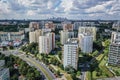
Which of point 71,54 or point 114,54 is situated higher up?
point 71,54

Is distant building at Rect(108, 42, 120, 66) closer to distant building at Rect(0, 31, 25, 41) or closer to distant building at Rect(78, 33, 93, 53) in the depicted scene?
distant building at Rect(78, 33, 93, 53)

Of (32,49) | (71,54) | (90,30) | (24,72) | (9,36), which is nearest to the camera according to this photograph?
(24,72)

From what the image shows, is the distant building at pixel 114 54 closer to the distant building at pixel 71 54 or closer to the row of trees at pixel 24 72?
the distant building at pixel 71 54

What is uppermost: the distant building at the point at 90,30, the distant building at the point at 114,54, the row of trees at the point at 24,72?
the distant building at the point at 90,30

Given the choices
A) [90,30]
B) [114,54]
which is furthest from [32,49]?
[90,30]

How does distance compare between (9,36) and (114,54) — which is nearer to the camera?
(114,54)

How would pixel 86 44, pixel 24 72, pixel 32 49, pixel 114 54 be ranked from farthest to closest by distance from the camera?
pixel 32 49 → pixel 86 44 → pixel 114 54 → pixel 24 72

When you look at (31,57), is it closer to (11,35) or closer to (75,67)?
(75,67)

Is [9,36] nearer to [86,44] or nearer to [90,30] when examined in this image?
[90,30]

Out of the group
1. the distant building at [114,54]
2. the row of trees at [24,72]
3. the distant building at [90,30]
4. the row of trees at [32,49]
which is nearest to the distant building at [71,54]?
the row of trees at [24,72]

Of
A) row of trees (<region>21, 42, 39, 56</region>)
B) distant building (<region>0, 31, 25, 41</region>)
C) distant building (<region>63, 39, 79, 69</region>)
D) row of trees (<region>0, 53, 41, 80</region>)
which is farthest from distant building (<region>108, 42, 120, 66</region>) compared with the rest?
distant building (<region>0, 31, 25, 41</region>)

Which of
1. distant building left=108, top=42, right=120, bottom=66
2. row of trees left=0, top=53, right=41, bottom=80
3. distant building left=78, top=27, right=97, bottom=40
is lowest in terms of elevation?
row of trees left=0, top=53, right=41, bottom=80
